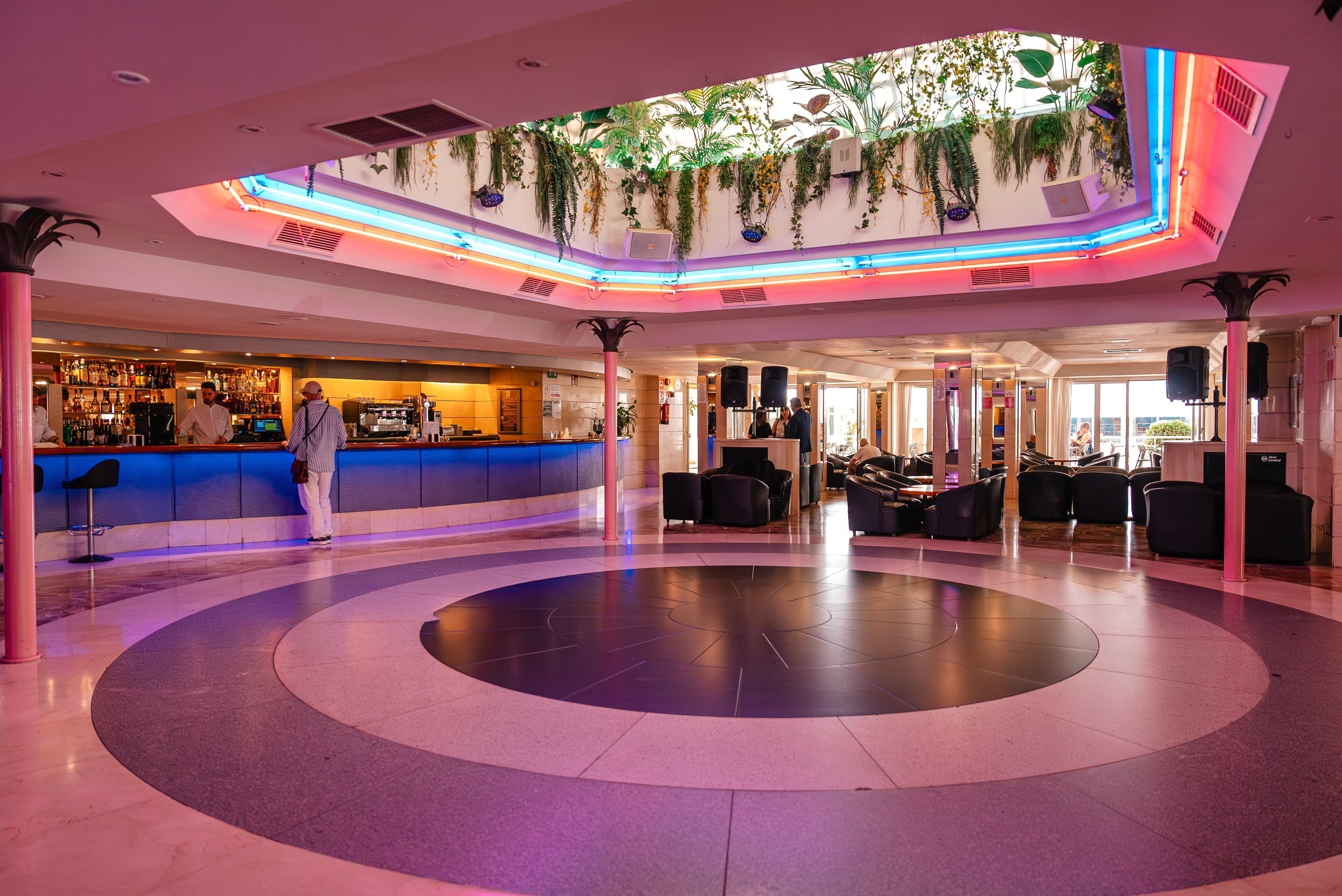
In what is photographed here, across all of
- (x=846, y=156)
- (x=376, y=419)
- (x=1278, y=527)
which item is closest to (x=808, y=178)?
(x=846, y=156)

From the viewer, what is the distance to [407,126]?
4.39 metres

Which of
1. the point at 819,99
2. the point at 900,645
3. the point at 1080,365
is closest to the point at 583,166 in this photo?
the point at 819,99

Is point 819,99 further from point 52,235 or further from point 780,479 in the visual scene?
point 52,235

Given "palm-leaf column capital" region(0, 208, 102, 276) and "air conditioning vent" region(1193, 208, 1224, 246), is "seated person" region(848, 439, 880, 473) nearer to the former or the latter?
"air conditioning vent" region(1193, 208, 1224, 246)

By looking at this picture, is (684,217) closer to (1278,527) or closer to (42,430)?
(1278,527)

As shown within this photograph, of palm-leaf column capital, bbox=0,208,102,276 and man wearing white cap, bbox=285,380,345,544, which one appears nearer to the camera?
palm-leaf column capital, bbox=0,208,102,276

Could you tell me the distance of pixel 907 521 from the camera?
39.6 feet

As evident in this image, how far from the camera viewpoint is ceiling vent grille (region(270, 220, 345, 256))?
7828 millimetres

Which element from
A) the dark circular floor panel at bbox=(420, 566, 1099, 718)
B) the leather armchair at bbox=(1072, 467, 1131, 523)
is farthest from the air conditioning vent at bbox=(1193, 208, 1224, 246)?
the leather armchair at bbox=(1072, 467, 1131, 523)

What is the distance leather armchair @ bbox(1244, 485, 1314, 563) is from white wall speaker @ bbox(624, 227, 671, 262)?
7.48 metres

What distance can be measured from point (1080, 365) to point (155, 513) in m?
21.7

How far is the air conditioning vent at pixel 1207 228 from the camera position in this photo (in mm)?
6805

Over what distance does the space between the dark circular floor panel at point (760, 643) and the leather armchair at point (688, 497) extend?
4.82 m

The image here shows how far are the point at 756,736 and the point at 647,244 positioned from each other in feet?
26.8
